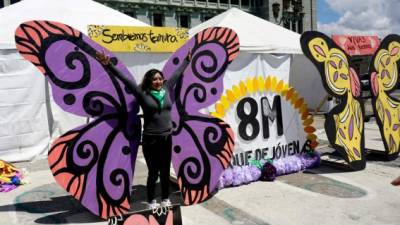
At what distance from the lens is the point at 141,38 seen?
8391mm

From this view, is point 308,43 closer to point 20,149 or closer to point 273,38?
point 273,38

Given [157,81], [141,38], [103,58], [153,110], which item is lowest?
[153,110]

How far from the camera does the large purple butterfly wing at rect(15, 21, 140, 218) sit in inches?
157

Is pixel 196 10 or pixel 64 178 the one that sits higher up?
pixel 196 10

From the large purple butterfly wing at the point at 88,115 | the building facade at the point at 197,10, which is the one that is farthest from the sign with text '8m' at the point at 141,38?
the building facade at the point at 197,10

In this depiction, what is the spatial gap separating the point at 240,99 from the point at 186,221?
2.33 metres

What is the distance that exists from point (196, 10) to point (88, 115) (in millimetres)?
44524

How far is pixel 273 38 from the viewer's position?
9.09 metres

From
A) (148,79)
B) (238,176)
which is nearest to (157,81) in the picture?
(148,79)

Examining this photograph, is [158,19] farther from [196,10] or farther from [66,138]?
[66,138]

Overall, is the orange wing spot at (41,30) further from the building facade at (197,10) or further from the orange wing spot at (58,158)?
the building facade at (197,10)

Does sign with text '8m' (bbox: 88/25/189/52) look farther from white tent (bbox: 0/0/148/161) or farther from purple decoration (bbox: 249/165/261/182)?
purple decoration (bbox: 249/165/261/182)

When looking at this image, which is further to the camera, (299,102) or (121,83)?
(299,102)

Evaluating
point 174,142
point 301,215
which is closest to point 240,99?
point 174,142
